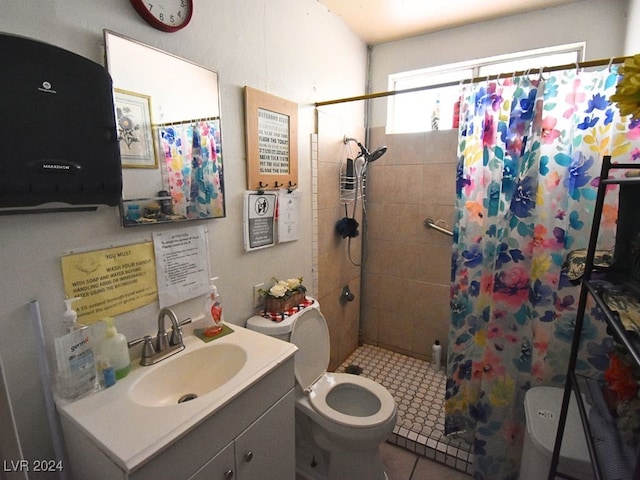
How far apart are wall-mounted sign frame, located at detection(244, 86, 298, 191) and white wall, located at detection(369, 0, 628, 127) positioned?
1.08 meters

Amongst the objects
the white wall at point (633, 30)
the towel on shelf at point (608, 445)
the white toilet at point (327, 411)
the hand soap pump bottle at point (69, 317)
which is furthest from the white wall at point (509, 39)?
the hand soap pump bottle at point (69, 317)

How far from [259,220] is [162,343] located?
27.0 inches

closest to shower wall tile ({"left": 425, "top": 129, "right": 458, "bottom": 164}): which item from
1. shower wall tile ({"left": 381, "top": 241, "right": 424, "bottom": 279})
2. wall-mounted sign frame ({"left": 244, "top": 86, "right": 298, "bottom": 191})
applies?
shower wall tile ({"left": 381, "top": 241, "right": 424, "bottom": 279})

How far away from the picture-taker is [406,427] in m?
1.86

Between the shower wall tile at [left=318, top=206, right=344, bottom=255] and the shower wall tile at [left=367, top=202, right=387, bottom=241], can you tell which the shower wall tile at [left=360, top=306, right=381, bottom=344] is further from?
the shower wall tile at [left=318, top=206, right=344, bottom=255]

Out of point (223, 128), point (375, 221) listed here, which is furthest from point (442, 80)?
point (223, 128)

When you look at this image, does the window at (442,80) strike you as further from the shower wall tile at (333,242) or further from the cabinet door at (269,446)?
the cabinet door at (269,446)

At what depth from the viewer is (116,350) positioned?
0.99m

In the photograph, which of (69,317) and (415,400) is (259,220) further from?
(415,400)

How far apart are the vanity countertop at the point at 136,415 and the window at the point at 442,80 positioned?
2.00 m

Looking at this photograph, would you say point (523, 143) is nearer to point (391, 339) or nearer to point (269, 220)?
point (269, 220)

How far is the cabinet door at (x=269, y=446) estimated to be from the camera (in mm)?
1020

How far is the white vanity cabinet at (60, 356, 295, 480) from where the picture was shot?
0.77 metres

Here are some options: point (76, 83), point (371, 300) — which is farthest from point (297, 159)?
point (371, 300)
